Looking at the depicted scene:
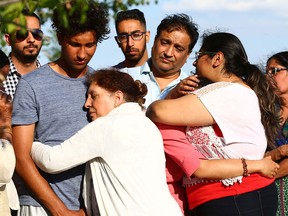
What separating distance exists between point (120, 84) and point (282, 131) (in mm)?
2393

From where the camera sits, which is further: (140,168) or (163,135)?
(163,135)

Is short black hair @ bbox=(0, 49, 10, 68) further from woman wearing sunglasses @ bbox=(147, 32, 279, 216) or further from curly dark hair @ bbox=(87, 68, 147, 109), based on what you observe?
woman wearing sunglasses @ bbox=(147, 32, 279, 216)

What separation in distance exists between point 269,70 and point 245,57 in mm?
2081

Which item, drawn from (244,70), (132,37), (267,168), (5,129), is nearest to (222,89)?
(244,70)

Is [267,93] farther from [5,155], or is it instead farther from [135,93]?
[5,155]

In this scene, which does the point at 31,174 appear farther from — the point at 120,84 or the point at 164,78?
the point at 164,78

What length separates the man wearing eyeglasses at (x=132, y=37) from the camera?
7750 millimetres

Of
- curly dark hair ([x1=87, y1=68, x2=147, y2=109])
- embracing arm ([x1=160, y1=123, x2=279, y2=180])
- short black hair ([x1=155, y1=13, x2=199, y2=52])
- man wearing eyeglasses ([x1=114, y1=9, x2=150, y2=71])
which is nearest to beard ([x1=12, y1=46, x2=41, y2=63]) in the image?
man wearing eyeglasses ([x1=114, y1=9, x2=150, y2=71])

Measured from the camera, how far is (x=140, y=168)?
5.02 metres

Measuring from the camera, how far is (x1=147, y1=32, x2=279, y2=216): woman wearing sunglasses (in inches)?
206

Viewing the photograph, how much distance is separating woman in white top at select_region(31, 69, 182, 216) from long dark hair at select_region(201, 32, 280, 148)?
786 millimetres

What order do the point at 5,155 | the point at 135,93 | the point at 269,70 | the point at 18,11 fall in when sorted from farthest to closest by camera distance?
1. the point at 269,70
2. the point at 135,93
3. the point at 5,155
4. the point at 18,11

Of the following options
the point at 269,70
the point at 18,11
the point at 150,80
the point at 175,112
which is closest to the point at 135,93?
the point at 175,112

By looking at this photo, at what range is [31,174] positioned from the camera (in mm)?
5184
